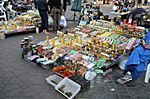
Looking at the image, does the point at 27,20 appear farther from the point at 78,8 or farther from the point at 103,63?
the point at 103,63

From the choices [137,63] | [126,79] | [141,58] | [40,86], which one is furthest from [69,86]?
[141,58]

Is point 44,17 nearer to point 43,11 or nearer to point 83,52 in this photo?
point 43,11

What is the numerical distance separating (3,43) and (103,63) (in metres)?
3.38

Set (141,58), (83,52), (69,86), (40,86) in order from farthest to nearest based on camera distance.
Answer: (83,52)
(141,58)
(40,86)
(69,86)

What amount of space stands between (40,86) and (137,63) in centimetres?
175

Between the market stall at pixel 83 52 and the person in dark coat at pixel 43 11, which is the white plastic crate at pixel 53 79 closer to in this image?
the market stall at pixel 83 52

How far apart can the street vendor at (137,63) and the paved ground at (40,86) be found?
0.38 feet

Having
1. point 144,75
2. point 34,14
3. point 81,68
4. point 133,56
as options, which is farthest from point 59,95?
point 34,14

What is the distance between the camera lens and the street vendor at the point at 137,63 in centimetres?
325

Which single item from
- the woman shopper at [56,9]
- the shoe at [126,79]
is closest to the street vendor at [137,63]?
the shoe at [126,79]

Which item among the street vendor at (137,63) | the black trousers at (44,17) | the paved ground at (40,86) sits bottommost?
the paved ground at (40,86)

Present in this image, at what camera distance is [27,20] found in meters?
→ 6.75

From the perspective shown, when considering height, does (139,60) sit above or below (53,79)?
above

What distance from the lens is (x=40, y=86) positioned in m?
3.20
